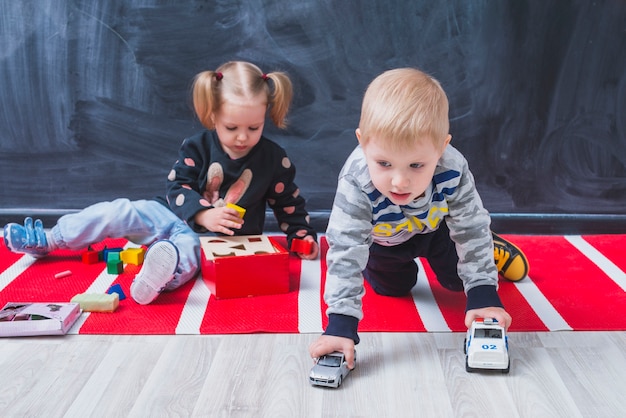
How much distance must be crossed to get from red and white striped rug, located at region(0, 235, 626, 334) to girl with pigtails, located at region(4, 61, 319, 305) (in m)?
0.06

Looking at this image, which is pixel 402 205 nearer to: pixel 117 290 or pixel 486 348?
pixel 486 348

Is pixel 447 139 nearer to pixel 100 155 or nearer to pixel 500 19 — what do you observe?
pixel 500 19

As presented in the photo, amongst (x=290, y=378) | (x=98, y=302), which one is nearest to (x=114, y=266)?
(x=98, y=302)

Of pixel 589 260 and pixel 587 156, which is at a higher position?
pixel 587 156

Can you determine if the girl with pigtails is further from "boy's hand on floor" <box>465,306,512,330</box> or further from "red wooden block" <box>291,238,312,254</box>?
"boy's hand on floor" <box>465,306,512,330</box>

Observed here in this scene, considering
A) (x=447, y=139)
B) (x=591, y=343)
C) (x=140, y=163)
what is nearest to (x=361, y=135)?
(x=447, y=139)

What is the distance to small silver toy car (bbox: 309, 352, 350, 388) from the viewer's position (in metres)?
1.19

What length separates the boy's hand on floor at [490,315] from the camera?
A: 1.31 meters

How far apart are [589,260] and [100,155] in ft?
3.82

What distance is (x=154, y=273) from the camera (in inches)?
58.6

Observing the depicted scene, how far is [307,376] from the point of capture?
1.24 meters

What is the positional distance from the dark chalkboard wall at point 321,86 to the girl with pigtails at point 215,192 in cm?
21

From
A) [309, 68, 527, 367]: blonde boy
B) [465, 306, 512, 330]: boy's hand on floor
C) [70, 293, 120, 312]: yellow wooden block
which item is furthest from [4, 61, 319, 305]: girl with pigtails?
[465, 306, 512, 330]: boy's hand on floor

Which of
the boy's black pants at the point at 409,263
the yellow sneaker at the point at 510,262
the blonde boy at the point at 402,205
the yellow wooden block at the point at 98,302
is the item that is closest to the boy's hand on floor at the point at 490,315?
the blonde boy at the point at 402,205
